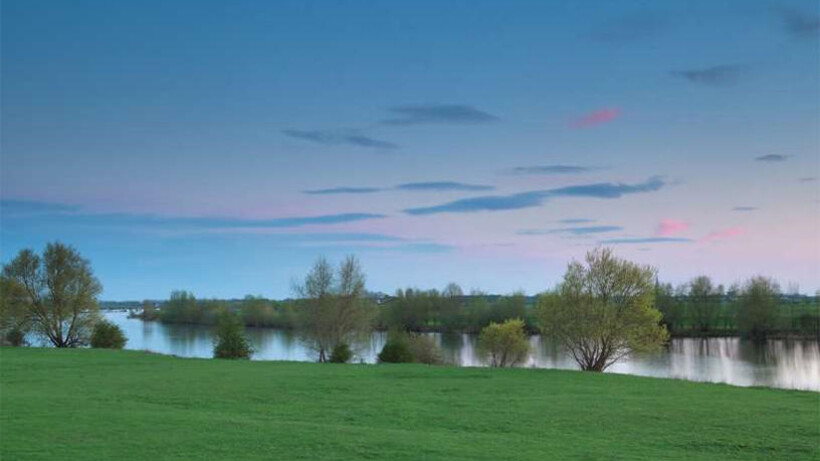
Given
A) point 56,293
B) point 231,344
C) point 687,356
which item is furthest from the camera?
point 687,356

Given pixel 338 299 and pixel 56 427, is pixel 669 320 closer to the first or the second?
pixel 338 299

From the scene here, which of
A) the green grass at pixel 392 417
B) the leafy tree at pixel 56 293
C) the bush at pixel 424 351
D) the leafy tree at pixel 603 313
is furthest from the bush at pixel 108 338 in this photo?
the leafy tree at pixel 603 313

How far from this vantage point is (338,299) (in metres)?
53.8

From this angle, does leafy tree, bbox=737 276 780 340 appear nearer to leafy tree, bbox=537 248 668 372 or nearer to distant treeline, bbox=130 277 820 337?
distant treeline, bbox=130 277 820 337

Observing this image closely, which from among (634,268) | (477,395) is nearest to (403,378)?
(477,395)

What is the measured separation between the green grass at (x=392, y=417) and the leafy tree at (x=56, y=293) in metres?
28.2

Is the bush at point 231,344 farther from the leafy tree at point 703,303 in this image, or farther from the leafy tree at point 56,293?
the leafy tree at point 703,303

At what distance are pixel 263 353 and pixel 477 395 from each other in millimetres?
46054

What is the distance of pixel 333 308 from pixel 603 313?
2443 centimetres

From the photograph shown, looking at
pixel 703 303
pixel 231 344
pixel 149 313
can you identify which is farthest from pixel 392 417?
pixel 149 313

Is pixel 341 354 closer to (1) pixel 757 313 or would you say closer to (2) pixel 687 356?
(2) pixel 687 356

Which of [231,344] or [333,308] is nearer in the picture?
[231,344]

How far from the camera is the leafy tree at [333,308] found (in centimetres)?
5281

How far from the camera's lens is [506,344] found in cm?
4659
